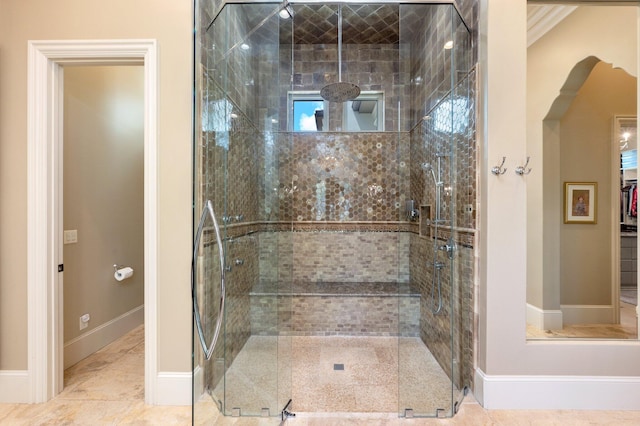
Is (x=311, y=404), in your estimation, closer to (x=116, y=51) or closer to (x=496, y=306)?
(x=496, y=306)

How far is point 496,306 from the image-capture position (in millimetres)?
1913

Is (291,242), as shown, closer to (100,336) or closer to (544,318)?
(544,318)

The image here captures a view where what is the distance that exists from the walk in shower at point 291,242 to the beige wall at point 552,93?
0.39 m

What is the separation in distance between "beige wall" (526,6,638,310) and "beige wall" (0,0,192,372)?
2.27 metres

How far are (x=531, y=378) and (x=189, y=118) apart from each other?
9.08ft

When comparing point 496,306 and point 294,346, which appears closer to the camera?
point 496,306

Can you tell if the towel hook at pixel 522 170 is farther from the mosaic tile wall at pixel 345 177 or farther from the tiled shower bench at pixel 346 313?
the mosaic tile wall at pixel 345 177

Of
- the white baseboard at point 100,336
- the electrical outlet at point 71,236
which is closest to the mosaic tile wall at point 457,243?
the white baseboard at point 100,336

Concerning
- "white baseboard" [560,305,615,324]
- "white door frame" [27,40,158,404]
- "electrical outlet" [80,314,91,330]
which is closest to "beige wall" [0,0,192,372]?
"white door frame" [27,40,158,404]

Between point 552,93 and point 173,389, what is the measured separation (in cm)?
319

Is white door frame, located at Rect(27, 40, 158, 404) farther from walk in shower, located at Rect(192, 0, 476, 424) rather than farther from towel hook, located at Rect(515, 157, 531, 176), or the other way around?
towel hook, located at Rect(515, 157, 531, 176)

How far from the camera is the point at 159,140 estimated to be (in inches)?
77.4

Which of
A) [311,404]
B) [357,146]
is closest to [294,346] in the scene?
[311,404]

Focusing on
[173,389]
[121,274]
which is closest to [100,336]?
[121,274]
